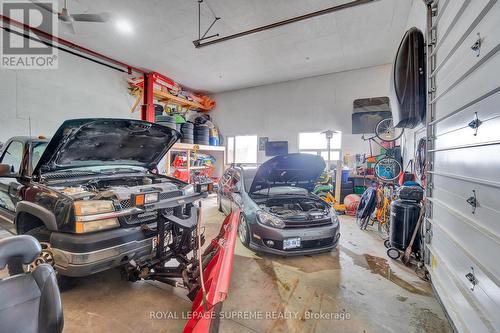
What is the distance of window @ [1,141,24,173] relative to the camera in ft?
7.89

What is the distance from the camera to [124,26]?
4484 mm

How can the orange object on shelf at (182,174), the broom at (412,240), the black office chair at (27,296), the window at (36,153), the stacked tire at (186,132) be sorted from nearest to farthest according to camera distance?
1. the black office chair at (27,296)
2. the window at (36,153)
3. the broom at (412,240)
4. the orange object on shelf at (182,174)
5. the stacked tire at (186,132)

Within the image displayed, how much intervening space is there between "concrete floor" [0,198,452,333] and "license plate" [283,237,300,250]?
23 centimetres

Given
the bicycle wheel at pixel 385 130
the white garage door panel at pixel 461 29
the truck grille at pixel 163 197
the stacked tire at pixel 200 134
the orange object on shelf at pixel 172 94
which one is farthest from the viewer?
the stacked tire at pixel 200 134

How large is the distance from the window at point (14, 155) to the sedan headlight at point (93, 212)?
4.29 feet

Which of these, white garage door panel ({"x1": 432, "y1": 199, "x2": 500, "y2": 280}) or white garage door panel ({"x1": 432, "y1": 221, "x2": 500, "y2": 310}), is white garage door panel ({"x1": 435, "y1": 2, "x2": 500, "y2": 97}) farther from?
white garage door panel ({"x1": 432, "y1": 221, "x2": 500, "y2": 310})

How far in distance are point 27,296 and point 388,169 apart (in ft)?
19.4

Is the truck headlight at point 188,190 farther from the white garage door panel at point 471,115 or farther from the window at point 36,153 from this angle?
the white garage door panel at point 471,115

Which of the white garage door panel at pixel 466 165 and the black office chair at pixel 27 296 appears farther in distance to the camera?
the white garage door panel at pixel 466 165

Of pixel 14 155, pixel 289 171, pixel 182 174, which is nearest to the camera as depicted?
pixel 14 155

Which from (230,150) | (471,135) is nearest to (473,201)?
A: (471,135)

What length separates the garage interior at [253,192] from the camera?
1.57 metres

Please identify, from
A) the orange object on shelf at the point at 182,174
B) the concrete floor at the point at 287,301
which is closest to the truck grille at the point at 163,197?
the concrete floor at the point at 287,301

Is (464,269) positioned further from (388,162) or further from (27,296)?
(388,162)
